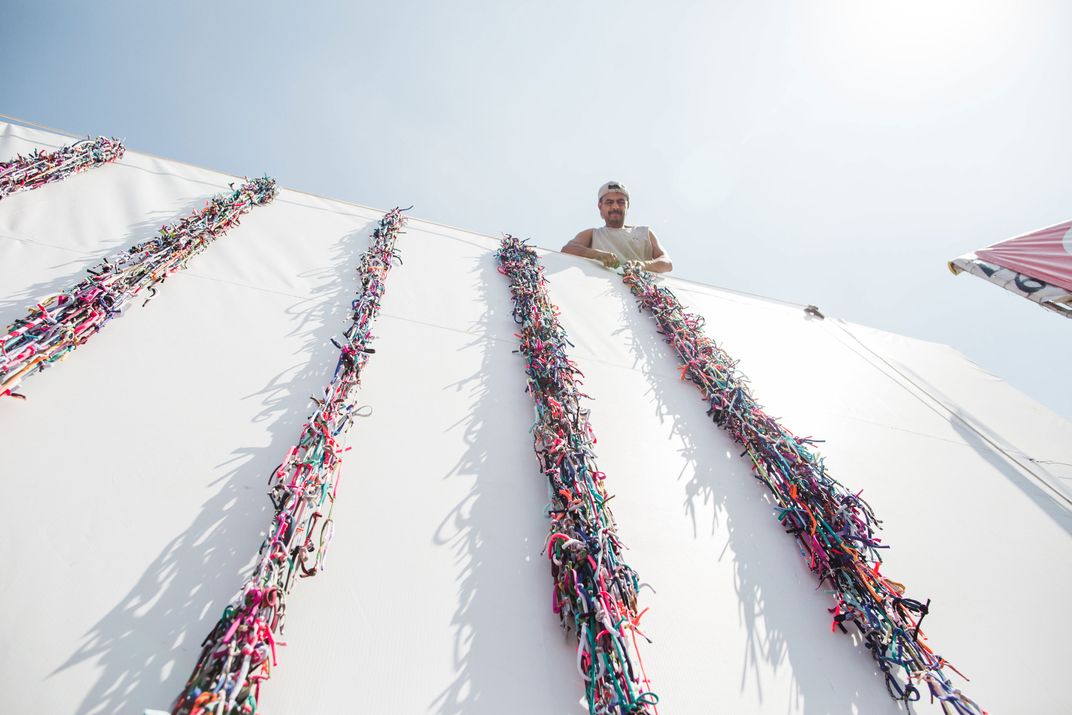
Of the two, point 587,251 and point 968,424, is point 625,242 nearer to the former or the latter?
point 587,251

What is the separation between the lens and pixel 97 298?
1.25 metres

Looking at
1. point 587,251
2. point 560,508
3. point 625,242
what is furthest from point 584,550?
point 625,242

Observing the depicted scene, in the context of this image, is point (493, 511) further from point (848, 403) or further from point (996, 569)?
point (848, 403)

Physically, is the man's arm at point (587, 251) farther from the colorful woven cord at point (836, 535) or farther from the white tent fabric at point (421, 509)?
the colorful woven cord at point (836, 535)

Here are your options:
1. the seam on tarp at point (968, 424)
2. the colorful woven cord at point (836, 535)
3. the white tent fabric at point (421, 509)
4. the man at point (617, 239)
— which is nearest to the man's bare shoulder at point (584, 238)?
the man at point (617, 239)

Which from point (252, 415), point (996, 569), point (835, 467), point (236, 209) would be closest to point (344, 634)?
point (252, 415)

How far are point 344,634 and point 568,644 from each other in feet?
1.57

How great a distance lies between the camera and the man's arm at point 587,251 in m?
2.93

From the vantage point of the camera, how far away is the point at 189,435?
3.43ft

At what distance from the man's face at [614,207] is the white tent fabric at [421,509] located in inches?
69.3

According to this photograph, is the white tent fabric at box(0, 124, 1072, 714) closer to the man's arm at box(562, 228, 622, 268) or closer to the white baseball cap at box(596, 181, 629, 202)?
the man's arm at box(562, 228, 622, 268)

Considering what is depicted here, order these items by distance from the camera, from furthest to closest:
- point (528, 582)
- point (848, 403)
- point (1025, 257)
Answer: point (1025, 257) → point (848, 403) → point (528, 582)

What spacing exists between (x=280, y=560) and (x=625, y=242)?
3.17 m

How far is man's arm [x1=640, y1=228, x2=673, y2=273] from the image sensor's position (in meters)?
3.00
